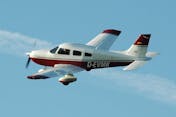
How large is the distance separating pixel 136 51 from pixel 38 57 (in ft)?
34.5

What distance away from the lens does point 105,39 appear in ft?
263

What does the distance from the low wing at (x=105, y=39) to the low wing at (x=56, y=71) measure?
6.44 meters

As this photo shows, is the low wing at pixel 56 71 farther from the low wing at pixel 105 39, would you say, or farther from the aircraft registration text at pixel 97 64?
the low wing at pixel 105 39

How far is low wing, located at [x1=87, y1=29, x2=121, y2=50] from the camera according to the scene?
78.8m

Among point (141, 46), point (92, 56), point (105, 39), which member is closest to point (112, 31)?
point (105, 39)

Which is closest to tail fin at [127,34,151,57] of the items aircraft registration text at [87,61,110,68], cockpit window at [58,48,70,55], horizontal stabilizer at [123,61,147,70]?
horizontal stabilizer at [123,61,147,70]

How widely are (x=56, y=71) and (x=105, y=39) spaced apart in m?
12.1

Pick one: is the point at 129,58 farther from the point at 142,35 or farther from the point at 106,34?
the point at 106,34

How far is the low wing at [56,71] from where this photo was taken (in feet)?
220

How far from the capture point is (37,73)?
67.8 m

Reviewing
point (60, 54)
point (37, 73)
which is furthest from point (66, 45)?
point (37, 73)

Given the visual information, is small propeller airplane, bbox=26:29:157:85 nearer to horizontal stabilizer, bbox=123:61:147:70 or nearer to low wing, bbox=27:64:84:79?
low wing, bbox=27:64:84:79

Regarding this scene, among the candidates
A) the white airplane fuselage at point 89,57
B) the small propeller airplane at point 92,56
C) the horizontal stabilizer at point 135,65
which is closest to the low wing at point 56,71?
the small propeller airplane at point 92,56
